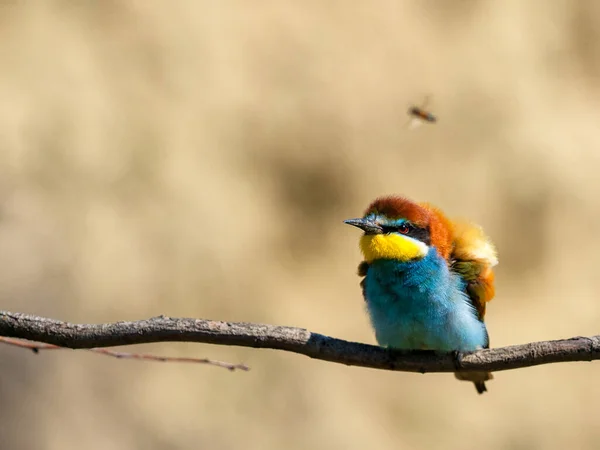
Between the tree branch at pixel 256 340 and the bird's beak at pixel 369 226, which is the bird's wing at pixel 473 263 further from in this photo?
the tree branch at pixel 256 340

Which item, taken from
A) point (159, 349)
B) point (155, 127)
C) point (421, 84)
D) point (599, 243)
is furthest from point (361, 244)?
point (599, 243)

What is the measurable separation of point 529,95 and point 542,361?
3823 mm

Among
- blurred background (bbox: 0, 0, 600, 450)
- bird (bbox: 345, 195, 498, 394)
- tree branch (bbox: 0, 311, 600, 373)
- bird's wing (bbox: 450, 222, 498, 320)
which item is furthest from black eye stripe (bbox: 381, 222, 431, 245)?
blurred background (bbox: 0, 0, 600, 450)

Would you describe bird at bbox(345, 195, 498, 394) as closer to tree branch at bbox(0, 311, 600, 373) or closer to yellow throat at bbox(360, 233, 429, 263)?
yellow throat at bbox(360, 233, 429, 263)

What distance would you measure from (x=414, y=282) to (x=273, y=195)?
94.6 inches

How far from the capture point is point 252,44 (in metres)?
4.64

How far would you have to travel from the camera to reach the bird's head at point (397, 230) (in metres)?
2.20

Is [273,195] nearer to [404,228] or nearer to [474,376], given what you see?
[474,376]

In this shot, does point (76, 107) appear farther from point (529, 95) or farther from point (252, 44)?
point (529, 95)

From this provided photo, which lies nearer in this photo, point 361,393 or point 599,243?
point 361,393

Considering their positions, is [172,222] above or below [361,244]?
above

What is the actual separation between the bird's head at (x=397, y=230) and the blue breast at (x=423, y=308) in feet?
0.09

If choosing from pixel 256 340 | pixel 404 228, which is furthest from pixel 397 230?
pixel 256 340

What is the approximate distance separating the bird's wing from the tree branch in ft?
1.49
